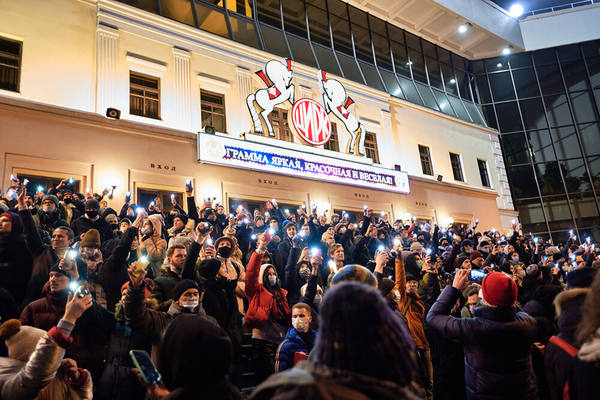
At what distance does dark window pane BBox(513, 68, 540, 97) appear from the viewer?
82.5 feet

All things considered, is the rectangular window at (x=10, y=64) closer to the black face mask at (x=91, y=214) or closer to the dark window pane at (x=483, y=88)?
→ the black face mask at (x=91, y=214)

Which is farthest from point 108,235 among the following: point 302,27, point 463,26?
point 463,26

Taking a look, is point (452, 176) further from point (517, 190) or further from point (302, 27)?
point (302, 27)

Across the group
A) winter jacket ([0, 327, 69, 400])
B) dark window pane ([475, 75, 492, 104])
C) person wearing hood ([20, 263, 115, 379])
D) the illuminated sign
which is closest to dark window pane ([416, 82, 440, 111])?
dark window pane ([475, 75, 492, 104])

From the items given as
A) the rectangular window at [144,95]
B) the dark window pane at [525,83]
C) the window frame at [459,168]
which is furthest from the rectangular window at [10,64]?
the dark window pane at [525,83]

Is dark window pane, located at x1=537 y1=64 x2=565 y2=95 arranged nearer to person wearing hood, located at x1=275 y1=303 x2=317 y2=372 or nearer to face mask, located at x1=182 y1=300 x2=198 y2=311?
person wearing hood, located at x1=275 y1=303 x2=317 y2=372

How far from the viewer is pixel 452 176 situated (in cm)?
2116

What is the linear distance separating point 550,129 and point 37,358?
27.9 m

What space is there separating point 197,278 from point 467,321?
8.77 ft


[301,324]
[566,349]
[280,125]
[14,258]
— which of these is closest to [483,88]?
[280,125]

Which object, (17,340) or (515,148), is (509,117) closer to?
(515,148)

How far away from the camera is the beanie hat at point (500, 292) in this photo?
9.58 ft

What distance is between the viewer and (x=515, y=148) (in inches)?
979

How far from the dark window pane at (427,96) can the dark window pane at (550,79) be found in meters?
8.09
